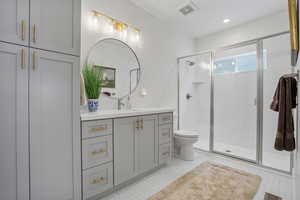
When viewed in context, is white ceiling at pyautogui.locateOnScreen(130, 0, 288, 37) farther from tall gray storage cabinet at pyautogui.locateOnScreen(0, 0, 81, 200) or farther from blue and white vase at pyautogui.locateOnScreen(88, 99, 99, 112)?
blue and white vase at pyautogui.locateOnScreen(88, 99, 99, 112)

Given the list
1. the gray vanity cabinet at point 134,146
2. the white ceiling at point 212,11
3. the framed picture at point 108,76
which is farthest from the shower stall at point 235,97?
the framed picture at point 108,76

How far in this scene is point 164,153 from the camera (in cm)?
226

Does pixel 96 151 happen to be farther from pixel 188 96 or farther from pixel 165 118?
pixel 188 96

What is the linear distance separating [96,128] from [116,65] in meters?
1.08

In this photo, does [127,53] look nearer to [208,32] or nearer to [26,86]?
[26,86]

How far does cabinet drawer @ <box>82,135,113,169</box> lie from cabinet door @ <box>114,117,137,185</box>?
0.28 feet

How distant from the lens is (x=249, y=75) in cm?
303

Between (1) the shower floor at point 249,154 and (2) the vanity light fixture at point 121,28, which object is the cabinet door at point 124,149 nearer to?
(2) the vanity light fixture at point 121,28

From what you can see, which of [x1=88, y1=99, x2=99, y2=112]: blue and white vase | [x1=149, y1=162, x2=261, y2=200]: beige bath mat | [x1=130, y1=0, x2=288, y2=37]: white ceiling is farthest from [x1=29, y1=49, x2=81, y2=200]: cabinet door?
[x1=130, y1=0, x2=288, y2=37]: white ceiling

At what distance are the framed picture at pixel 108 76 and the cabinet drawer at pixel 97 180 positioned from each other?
1064mm

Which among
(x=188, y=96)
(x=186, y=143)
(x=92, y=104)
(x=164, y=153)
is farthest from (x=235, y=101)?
(x=92, y=104)

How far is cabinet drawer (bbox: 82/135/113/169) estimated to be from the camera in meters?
1.42

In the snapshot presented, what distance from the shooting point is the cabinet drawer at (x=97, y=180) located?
1.43m

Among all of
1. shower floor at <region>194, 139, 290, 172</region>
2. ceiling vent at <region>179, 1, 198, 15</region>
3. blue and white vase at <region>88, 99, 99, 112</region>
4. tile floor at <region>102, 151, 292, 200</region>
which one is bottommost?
tile floor at <region>102, 151, 292, 200</region>
